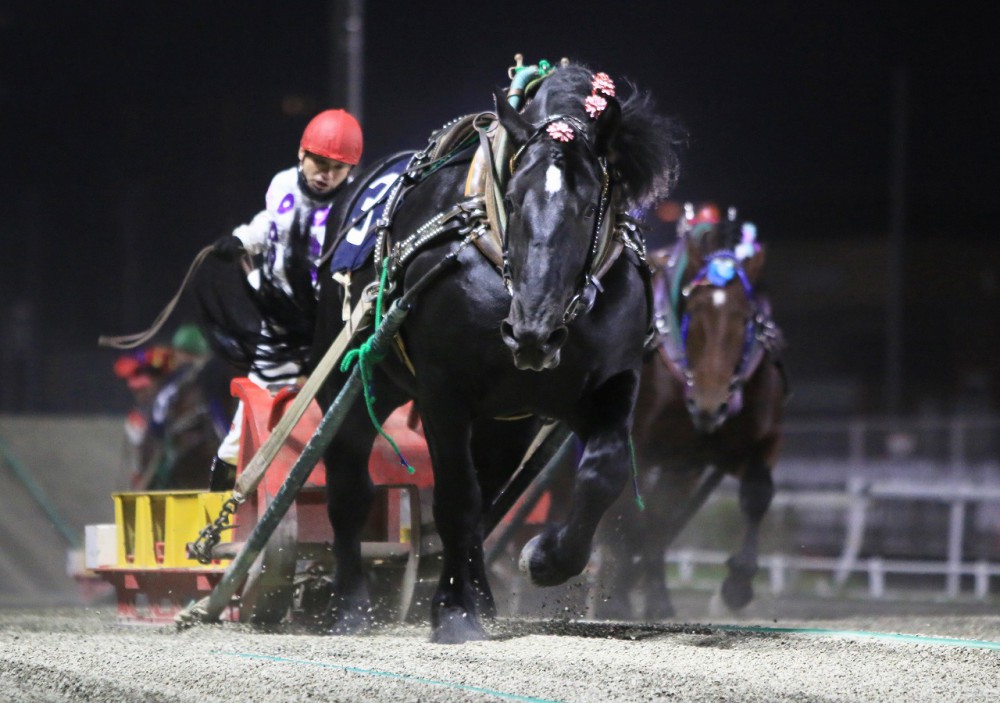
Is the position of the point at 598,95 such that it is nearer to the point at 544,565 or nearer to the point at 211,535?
the point at 544,565

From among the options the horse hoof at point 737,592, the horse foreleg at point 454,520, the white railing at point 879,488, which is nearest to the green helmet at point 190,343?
the white railing at point 879,488

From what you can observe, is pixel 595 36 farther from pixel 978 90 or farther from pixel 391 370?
pixel 978 90

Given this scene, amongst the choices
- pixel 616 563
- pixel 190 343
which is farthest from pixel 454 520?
pixel 190 343

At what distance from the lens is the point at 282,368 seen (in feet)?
25.6

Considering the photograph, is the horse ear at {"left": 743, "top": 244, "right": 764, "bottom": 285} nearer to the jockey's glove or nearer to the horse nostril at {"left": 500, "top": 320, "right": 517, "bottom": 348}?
the jockey's glove

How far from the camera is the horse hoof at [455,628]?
5.73 metres

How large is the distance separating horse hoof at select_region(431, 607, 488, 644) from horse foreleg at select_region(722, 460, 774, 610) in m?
3.38

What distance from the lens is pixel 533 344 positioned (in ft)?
16.7

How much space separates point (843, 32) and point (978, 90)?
345 centimetres

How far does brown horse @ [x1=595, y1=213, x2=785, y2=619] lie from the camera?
909 centimetres

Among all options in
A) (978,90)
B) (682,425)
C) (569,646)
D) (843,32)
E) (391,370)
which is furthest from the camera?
(978,90)

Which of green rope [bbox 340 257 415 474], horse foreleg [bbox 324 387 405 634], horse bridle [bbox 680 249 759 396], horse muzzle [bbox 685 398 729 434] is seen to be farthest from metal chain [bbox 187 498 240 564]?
horse bridle [bbox 680 249 759 396]

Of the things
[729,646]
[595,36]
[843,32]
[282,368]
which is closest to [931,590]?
[595,36]

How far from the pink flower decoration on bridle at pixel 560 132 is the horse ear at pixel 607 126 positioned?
0.53 feet
